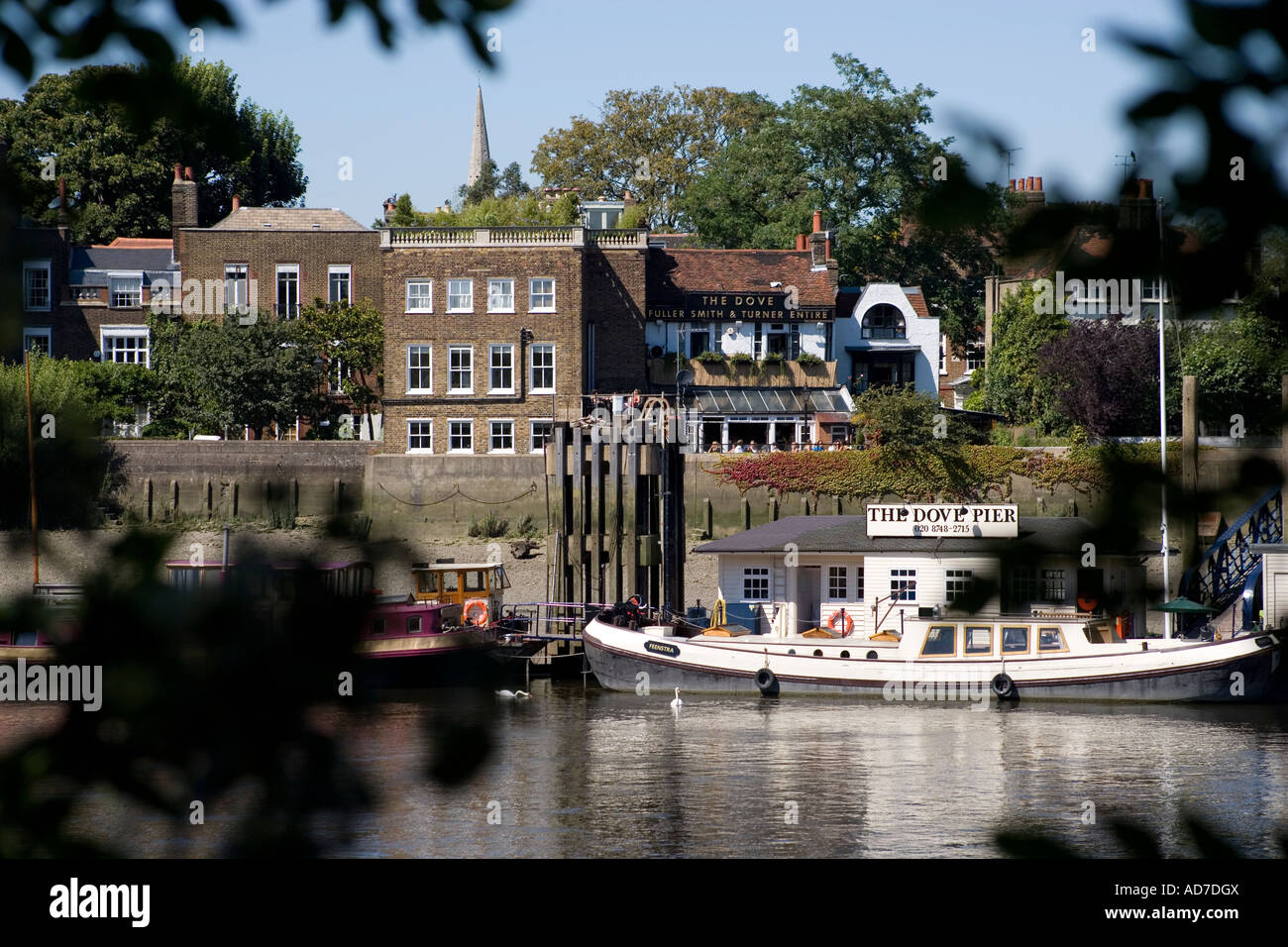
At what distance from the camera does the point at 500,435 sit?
5222cm

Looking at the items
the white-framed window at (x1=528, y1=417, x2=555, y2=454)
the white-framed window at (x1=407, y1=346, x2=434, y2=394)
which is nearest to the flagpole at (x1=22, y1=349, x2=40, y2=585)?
the white-framed window at (x1=528, y1=417, x2=555, y2=454)

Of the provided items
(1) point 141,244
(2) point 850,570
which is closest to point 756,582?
(2) point 850,570

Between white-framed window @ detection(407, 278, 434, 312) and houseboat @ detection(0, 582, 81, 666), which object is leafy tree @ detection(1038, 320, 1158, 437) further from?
houseboat @ detection(0, 582, 81, 666)

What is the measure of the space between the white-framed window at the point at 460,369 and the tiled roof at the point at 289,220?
6.87 m

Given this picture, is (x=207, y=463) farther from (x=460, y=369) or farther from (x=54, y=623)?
(x=54, y=623)

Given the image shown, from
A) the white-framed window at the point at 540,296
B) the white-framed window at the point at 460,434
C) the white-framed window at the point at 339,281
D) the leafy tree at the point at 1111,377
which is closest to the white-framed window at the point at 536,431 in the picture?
the white-framed window at the point at 460,434

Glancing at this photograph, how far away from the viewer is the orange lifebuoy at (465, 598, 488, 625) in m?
34.1

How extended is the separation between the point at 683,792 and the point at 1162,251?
19.2 meters

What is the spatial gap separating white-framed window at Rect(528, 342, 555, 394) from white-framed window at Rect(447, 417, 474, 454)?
2.56 m

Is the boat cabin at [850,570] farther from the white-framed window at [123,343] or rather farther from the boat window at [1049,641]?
the white-framed window at [123,343]
